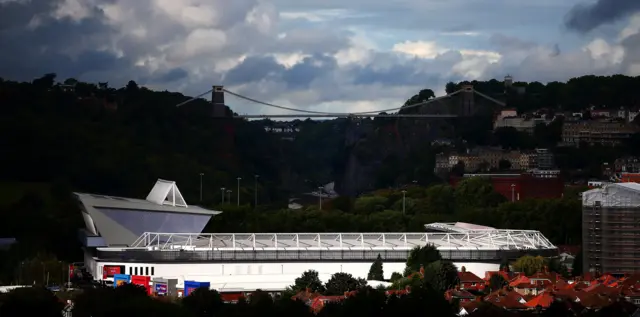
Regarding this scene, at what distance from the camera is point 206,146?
367ft

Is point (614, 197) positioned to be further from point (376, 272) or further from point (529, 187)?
point (529, 187)

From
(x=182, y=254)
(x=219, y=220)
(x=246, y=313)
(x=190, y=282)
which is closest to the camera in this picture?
(x=246, y=313)

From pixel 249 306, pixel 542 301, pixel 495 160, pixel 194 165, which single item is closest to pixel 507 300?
pixel 542 301

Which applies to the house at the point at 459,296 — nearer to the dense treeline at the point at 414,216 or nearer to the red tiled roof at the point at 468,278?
Answer: the red tiled roof at the point at 468,278

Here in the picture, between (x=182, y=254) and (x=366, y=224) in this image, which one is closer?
(x=182, y=254)

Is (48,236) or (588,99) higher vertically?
(588,99)

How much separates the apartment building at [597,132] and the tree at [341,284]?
66.8 m

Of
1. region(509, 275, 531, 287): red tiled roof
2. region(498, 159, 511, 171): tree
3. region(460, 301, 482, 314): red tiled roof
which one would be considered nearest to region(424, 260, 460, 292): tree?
region(509, 275, 531, 287): red tiled roof

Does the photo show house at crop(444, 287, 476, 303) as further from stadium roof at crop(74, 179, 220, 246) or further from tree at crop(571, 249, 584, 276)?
stadium roof at crop(74, 179, 220, 246)

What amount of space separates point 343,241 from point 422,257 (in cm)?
532

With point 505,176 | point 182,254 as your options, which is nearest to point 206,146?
point 505,176

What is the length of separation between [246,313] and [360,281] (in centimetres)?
1190

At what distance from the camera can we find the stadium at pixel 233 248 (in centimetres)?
6006

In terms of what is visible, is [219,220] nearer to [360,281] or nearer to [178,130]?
[360,281]
